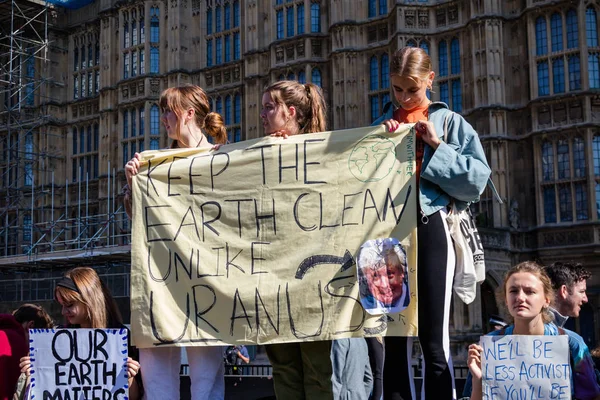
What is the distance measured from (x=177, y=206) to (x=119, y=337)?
0.72 metres

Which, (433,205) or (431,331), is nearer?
(431,331)

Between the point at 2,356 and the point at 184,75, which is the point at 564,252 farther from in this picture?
the point at 2,356

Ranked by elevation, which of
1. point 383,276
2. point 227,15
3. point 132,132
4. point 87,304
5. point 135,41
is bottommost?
point 87,304

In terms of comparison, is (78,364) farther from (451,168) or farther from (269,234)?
(451,168)

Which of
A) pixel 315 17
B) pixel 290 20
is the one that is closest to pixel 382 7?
pixel 315 17

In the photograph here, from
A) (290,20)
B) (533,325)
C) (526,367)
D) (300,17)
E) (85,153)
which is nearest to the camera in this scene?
(526,367)

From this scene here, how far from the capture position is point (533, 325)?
3160 millimetres

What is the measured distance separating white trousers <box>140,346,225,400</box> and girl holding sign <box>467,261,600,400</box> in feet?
3.87

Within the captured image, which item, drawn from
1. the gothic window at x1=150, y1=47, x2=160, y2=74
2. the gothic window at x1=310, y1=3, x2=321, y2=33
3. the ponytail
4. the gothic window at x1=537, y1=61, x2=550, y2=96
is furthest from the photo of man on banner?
the gothic window at x1=150, y1=47, x2=160, y2=74

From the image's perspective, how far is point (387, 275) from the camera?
338 cm

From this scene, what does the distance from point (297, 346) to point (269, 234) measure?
531 millimetres

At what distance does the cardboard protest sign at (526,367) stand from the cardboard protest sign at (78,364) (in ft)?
5.19

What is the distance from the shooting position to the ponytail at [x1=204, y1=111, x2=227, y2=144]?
399cm

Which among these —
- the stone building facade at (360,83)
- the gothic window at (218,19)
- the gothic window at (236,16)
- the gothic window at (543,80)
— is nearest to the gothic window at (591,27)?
the stone building facade at (360,83)
